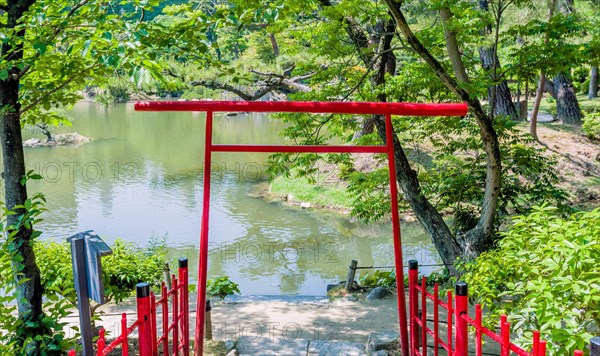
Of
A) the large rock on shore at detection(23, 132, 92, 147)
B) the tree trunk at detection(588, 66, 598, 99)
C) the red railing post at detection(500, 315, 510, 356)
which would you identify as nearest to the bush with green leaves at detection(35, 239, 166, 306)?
the red railing post at detection(500, 315, 510, 356)

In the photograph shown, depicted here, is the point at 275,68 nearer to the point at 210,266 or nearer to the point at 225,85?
the point at 225,85

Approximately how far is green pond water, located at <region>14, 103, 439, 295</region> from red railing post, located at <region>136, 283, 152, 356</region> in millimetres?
6828

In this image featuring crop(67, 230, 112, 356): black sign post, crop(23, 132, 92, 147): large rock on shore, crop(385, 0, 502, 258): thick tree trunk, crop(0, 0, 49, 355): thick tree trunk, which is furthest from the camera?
crop(23, 132, 92, 147): large rock on shore

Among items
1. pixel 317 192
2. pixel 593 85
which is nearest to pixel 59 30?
pixel 317 192

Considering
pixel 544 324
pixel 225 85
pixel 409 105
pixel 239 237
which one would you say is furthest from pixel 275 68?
pixel 544 324

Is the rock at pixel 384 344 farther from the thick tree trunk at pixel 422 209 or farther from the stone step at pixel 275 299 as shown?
the thick tree trunk at pixel 422 209

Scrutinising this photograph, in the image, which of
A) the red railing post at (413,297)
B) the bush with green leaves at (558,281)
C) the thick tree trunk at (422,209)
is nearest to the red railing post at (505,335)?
the bush with green leaves at (558,281)

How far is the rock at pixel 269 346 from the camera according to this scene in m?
4.87

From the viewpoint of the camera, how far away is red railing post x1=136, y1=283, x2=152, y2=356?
3268 millimetres

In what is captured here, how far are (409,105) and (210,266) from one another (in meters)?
7.85

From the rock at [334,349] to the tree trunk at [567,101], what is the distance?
558 inches

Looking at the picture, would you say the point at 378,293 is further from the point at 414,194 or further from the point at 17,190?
the point at 17,190

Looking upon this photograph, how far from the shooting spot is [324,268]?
37.3 feet

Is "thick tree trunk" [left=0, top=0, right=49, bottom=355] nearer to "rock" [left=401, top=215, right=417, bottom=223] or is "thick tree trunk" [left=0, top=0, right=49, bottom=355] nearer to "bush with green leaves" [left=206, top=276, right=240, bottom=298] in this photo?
"bush with green leaves" [left=206, top=276, right=240, bottom=298]
